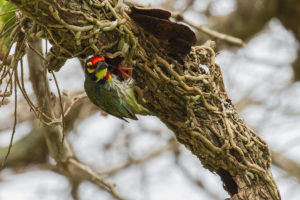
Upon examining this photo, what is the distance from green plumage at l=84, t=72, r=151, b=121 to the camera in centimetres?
246

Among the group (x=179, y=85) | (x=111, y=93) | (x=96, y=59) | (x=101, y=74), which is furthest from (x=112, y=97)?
(x=179, y=85)

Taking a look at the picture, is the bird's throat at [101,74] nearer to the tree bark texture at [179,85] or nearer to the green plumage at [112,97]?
the green plumage at [112,97]

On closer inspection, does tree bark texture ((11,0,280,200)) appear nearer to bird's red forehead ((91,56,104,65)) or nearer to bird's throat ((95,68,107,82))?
bird's red forehead ((91,56,104,65))

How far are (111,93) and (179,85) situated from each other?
0.57 meters

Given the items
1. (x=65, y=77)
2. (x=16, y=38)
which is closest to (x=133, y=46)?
(x=16, y=38)

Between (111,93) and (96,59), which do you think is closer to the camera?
(96,59)

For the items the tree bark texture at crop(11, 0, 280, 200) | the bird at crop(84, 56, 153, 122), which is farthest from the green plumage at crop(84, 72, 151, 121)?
the tree bark texture at crop(11, 0, 280, 200)

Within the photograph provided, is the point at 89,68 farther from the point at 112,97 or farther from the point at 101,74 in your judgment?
the point at 112,97

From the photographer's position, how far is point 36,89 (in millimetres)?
2561

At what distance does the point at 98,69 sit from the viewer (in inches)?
88.5

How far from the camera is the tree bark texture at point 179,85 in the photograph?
1.86 metres

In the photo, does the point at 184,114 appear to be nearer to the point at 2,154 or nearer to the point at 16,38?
the point at 16,38

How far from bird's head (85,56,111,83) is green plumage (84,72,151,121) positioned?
26 millimetres

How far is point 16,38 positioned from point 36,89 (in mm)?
575
